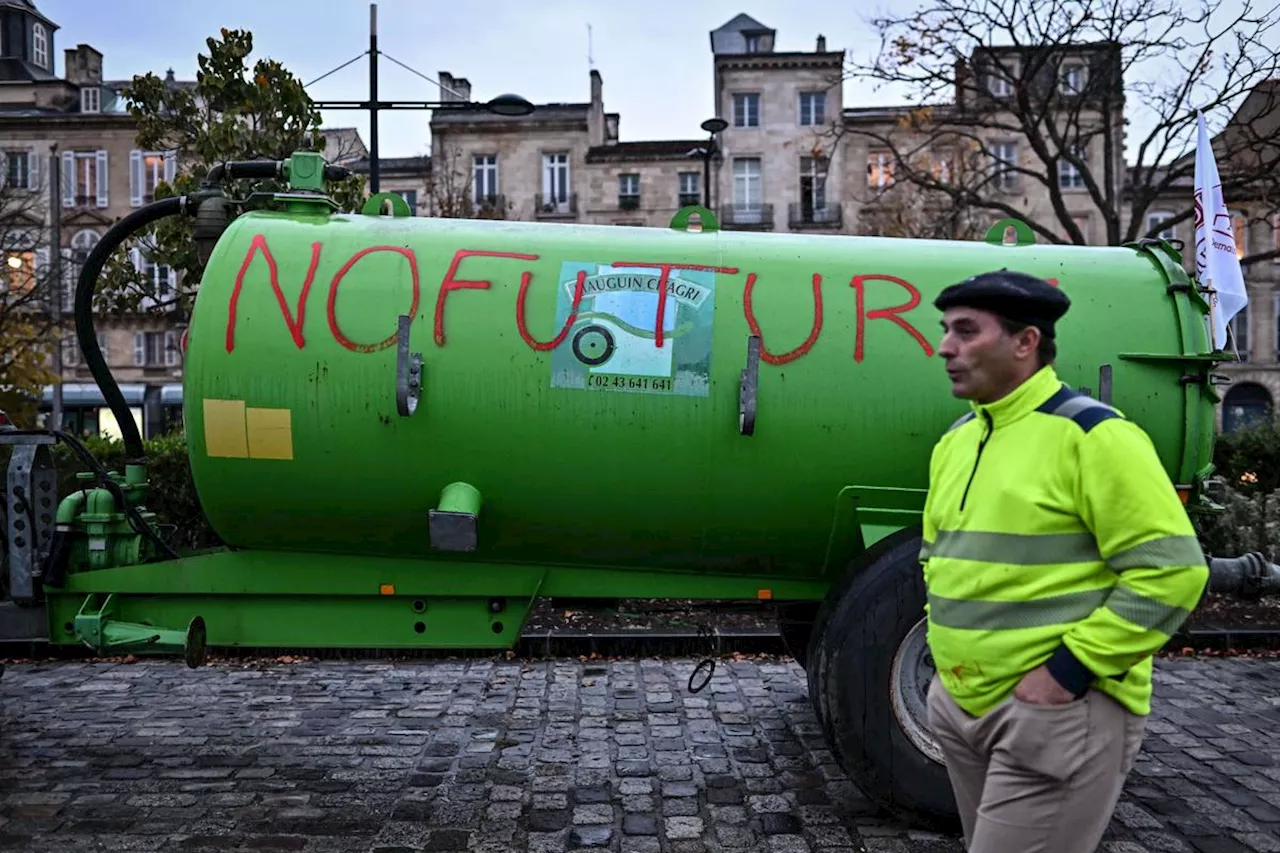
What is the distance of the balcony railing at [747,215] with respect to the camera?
40.8 meters

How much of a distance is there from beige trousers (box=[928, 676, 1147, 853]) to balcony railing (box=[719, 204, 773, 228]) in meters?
39.2

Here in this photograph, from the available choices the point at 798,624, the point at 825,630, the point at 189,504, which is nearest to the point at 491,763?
the point at 798,624

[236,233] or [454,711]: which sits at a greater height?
[236,233]

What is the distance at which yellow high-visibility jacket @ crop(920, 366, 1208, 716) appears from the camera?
7.55 ft

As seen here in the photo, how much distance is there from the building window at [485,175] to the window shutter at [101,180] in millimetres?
14896

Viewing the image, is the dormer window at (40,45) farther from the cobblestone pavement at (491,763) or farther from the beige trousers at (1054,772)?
the beige trousers at (1054,772)

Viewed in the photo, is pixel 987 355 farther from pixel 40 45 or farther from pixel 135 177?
pixel 40 45

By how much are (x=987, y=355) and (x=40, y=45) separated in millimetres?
55536

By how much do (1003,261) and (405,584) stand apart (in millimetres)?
3114

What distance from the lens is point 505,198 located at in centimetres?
4088

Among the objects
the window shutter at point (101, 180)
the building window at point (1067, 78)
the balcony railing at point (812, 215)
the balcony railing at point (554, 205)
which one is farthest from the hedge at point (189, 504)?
the window shutter at point (101, 180)

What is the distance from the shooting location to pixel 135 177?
41688 mm

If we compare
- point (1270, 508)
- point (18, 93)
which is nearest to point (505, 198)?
point (18, 93)

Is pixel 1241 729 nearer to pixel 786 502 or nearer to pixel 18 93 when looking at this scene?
pixel 786 502
